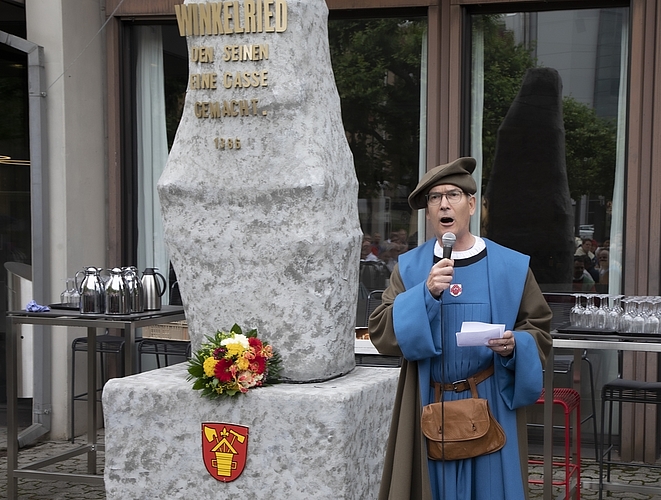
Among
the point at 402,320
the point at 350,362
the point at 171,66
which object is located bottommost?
the point at 350,362

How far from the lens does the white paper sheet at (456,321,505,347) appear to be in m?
3.22

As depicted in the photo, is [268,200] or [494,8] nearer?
[268,200]

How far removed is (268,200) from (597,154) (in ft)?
12.0

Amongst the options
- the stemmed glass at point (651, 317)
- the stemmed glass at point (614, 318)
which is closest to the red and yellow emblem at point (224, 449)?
the stemmed glass at point (614, 318)

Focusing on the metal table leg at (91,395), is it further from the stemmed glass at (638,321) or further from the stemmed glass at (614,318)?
the stemmed glass at (638,321)

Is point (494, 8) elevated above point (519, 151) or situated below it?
above

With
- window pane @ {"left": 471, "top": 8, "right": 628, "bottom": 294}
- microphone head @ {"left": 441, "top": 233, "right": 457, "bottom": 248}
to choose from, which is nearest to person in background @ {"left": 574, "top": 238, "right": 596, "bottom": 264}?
window pane @ {"left": 471, "top": 8, "right": 628, "bottom": 294}

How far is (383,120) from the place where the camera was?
7.61 m

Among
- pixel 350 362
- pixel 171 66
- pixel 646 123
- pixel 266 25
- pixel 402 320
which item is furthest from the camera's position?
pixel 171 66

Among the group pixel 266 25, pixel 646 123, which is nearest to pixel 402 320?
pixel 266 25

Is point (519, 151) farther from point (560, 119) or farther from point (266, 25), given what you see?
point (266, 25)

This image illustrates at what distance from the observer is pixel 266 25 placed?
14.5 ft

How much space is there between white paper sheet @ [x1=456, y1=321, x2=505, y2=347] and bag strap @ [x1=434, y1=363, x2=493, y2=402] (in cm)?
25

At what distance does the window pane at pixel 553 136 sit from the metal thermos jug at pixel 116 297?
300cm
